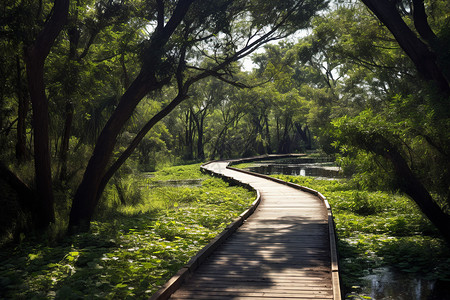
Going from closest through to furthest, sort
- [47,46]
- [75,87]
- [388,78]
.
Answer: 1. [47,46]
2. [75,87]
3. [388,78]

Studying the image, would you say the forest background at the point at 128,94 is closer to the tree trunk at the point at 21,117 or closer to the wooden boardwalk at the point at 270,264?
the tree trunk at the point at 21,117

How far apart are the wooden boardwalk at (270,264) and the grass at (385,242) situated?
628mm

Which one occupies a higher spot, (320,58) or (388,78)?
(320,58)

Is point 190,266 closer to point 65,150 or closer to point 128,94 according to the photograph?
point 128,94

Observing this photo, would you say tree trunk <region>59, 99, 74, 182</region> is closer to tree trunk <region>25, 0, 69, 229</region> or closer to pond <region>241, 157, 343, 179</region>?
tree trunk <region>25, 0, 69, 229</region>

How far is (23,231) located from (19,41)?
4482 millimetres

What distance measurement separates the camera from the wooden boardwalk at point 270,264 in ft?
17.9

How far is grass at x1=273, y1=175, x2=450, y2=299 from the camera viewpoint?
25.1 feet

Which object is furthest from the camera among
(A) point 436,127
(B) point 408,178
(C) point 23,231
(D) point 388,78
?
(D) point 388,78

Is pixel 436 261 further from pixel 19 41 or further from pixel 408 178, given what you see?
pixel 19 41

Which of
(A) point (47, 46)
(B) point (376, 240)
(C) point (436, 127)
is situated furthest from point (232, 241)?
(A) point (47, 46)

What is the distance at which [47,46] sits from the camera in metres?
9.24

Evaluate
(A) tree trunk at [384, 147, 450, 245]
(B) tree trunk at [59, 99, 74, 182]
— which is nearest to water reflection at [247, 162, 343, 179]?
(A) tree trunk at [384, 147, 450, 245]

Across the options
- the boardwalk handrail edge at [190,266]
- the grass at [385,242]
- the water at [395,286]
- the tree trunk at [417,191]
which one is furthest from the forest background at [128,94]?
the boardwalk handrail edge at [190,266]
